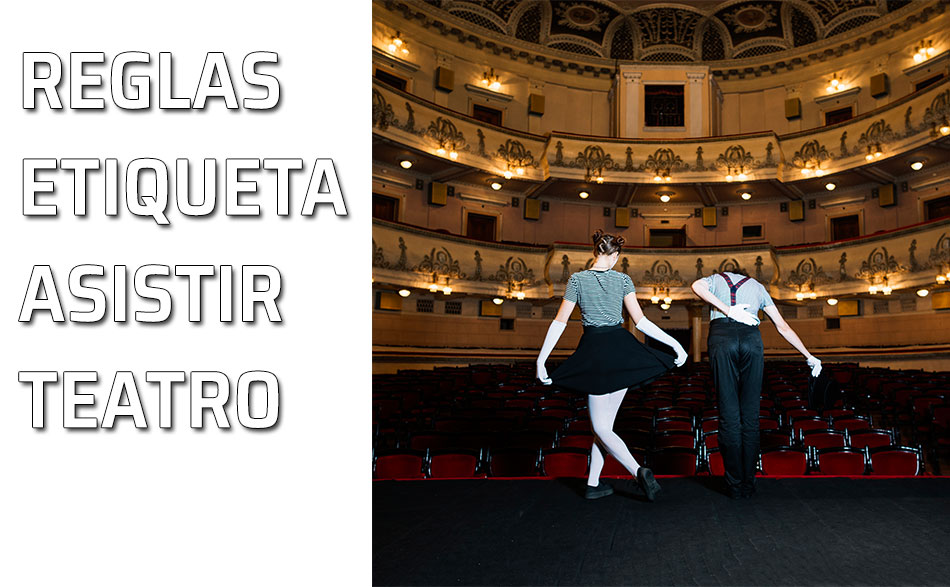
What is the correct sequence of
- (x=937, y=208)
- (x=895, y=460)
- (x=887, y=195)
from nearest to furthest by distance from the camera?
(x=895, y=460), (x=937, y=208), (x=887, y=195)

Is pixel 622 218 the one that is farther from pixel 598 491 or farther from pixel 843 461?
pixel 598 491

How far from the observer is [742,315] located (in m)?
3.48

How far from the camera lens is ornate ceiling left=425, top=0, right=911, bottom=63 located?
21703mm

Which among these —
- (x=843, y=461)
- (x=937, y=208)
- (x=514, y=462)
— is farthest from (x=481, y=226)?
(x=843, y=461)

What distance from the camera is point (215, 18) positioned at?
2166 millimetres

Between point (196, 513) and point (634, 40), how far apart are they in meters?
24.9

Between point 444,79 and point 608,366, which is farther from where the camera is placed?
point 444,79

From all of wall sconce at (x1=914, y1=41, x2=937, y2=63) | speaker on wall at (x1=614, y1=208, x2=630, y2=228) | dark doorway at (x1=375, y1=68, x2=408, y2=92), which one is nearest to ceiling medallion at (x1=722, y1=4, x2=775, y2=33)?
wall sconce at (x1=914, y1=41, x2=937, y2=63)

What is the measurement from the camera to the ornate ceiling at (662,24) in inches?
854

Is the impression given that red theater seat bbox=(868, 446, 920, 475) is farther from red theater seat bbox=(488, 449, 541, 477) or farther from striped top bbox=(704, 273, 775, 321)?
red theater seat bbox=(488, 449, 541, 477)

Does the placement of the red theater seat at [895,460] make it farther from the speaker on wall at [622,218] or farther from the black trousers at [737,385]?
the speaker on wall at [622,218]

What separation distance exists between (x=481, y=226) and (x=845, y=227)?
12.8 meters

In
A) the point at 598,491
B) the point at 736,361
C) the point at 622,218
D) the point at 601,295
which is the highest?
the point at 622,218

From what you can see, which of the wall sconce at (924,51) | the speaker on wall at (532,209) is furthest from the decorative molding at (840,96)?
the speaker on wall at (532,209)
